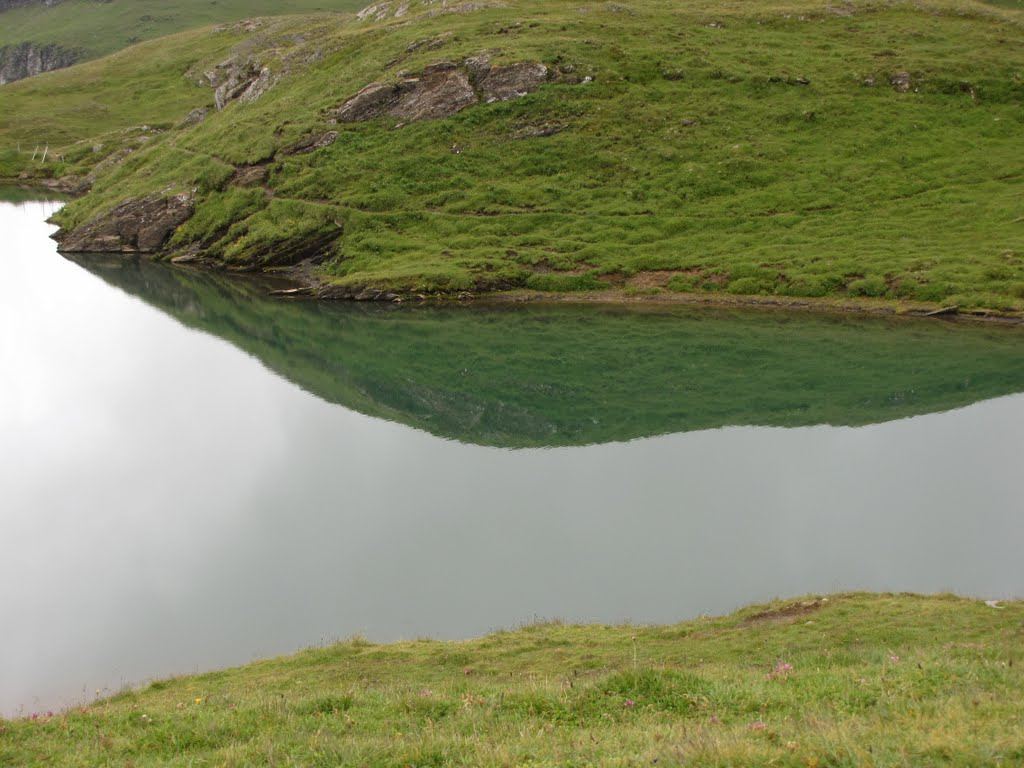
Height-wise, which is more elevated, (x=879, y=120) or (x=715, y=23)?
(x=715, y=23)

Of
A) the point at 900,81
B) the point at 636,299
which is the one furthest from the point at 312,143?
the point at 900,81

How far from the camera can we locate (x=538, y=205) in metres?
92.9

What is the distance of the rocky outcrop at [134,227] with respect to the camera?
10744 cm

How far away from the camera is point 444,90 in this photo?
343 feet

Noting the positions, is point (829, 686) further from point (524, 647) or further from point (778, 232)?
point (778, 232)

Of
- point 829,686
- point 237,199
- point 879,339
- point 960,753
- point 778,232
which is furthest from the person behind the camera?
point 237,199

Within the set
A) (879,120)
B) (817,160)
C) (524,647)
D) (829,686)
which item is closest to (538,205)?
(817,160)

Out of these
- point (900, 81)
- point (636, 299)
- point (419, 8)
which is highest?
point (419, 8)

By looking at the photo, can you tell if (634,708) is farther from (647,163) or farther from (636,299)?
(647,163)

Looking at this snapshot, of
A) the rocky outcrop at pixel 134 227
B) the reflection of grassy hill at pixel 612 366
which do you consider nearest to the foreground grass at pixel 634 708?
the reflection of grassy hill at pixel 612 366

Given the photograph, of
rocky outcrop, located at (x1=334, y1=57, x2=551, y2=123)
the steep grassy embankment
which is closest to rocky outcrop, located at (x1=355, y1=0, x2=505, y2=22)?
the steep grassy embankment

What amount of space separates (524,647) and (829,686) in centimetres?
1135

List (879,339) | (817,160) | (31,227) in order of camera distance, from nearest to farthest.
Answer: (879,339)
(817,160)
(31,227)

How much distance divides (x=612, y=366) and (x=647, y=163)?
4370cm
